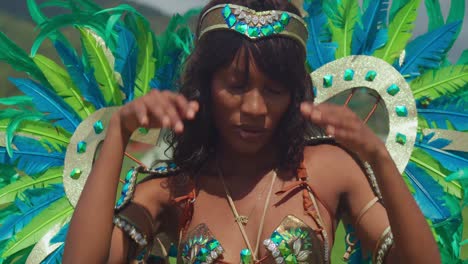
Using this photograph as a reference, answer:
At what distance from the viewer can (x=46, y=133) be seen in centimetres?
233

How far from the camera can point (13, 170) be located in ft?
7.75

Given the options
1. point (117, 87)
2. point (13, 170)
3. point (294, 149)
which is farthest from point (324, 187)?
point (13, 170)

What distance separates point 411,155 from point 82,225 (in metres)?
1.00

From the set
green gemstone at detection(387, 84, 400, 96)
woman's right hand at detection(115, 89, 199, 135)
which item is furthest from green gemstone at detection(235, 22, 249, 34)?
green gemstone at detection(387, 84, 400, 96)

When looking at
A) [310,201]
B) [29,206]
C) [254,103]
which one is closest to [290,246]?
[310,201]

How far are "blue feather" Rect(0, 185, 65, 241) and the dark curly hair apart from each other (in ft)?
1.57

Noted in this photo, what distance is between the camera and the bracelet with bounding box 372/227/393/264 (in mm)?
1681

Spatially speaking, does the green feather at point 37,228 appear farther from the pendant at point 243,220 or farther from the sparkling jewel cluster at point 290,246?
the sparkling jewel cluster at point 290,246

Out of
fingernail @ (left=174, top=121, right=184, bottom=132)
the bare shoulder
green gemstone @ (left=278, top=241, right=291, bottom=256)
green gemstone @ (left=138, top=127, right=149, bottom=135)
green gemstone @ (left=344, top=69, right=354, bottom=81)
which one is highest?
green gemstone @ (left=344, top=69, right=354, bottom=81)

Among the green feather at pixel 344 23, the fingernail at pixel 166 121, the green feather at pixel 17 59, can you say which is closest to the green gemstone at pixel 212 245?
the fingernail at pixel 166 121

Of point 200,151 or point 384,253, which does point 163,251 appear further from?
point 384,253

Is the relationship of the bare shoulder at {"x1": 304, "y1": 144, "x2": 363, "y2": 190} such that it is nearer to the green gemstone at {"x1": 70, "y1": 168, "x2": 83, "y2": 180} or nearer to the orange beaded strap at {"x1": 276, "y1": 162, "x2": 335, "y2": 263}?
the orange beaded strap at {"x1": 276, "y1": 162, "x2": 335, "y2": 263}

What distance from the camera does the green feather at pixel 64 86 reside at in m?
2.31

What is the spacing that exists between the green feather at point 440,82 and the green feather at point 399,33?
0.35ft
